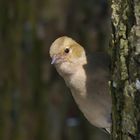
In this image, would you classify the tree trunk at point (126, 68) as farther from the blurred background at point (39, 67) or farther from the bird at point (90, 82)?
the blurred background at point (39, 67)

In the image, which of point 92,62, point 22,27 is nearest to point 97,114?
point 92,62

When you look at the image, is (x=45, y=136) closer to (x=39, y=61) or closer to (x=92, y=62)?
(x=39, y=61)

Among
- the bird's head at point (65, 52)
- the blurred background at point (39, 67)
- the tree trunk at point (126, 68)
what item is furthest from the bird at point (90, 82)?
the blurred background at point (39, 67)

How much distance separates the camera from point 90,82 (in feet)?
11.3

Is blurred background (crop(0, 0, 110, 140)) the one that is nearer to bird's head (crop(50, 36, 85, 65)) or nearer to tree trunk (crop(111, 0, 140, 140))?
bird's head (crop(50, 36, 85, 65))

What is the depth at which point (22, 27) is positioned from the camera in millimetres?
5133

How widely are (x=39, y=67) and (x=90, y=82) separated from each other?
1.80 m

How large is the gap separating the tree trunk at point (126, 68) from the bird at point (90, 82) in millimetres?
1083

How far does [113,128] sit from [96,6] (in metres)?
3.25

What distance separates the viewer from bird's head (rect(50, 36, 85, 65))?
12.0 ft

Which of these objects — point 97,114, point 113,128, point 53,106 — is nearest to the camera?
point 113,128

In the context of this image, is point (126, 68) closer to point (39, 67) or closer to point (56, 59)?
point (56, 59)

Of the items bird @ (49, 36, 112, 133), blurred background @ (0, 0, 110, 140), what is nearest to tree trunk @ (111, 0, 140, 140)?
bird @ (49, 36, 112, 133)

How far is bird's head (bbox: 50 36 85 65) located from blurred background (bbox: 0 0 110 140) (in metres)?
1.36
